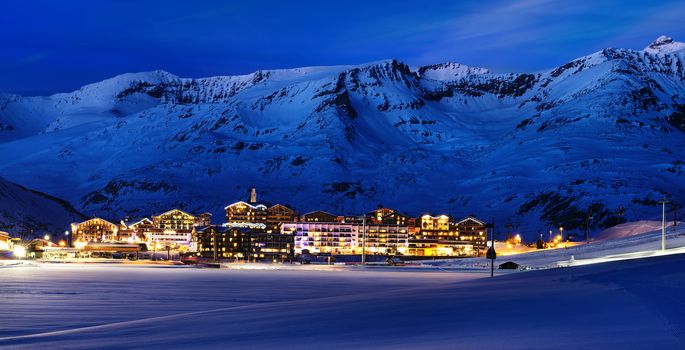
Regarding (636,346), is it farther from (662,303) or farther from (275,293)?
(275,293)

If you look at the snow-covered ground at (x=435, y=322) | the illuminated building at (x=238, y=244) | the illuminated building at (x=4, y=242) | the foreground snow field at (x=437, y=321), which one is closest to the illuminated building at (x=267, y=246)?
the illuminated building at (x=238, y=244)

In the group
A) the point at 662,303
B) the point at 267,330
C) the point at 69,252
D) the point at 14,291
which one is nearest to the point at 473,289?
the point at 267,330

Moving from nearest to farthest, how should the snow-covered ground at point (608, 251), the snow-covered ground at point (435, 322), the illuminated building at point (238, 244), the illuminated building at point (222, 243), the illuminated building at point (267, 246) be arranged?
1. the snow-covered ground at point (435, 322)
2. the snow-covered ground at point (608, 251)
3. the illuminated building at point (222, 243)
4. the illuminated building at point (238, 244)
5. the illuminated building at point (267, 246)

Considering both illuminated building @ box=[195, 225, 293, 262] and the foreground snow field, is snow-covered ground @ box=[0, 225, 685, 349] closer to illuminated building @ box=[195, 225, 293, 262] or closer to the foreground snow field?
the foreground snow field

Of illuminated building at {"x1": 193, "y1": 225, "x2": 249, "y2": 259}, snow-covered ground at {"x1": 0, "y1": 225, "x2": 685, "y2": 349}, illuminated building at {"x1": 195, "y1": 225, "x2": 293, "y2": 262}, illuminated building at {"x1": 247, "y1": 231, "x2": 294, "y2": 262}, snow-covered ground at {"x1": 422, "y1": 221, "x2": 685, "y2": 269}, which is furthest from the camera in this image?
illuminated building at {"x1": 247, "y1": 231, "x2": 294, "y2": 262}

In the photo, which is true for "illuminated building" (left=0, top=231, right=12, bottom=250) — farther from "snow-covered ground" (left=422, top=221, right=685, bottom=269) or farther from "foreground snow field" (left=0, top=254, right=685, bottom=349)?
"foreground snow field" (left=0, top=254, right=685, bottom=349)

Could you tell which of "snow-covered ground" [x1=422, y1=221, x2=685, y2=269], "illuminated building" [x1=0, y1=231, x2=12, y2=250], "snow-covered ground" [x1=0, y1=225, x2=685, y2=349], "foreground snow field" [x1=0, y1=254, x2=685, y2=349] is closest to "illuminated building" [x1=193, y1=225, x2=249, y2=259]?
"illuminated building" [x1=0, y1=231, x2=12, y2=250]

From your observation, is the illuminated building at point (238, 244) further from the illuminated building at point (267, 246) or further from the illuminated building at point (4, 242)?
the illuminated building at point (4, 242)

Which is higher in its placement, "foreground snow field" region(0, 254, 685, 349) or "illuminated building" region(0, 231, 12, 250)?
"illuminated building" region(0, 231, 12, 250)

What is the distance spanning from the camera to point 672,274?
23312 mm

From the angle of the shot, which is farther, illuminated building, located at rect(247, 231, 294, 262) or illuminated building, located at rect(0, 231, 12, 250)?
illuminated building, located at rect(247, 231, 294, 262)

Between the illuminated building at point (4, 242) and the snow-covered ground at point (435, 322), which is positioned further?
the illuminated building at point (4, 242)

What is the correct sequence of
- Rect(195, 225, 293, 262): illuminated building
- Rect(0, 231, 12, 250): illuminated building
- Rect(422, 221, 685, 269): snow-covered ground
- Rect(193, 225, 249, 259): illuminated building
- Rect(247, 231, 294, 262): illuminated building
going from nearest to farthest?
Rect(422, 221, 685, 269): snow-covered ground → Rect(0, 231, 12, 250): illuminated building → Rect(193, 225, 249, 259): illuminated building → Rect(195, 225, 293, 262): illuminated building → Rect(247, 231, 294, 262): illuminated building

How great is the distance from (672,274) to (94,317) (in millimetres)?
19408
